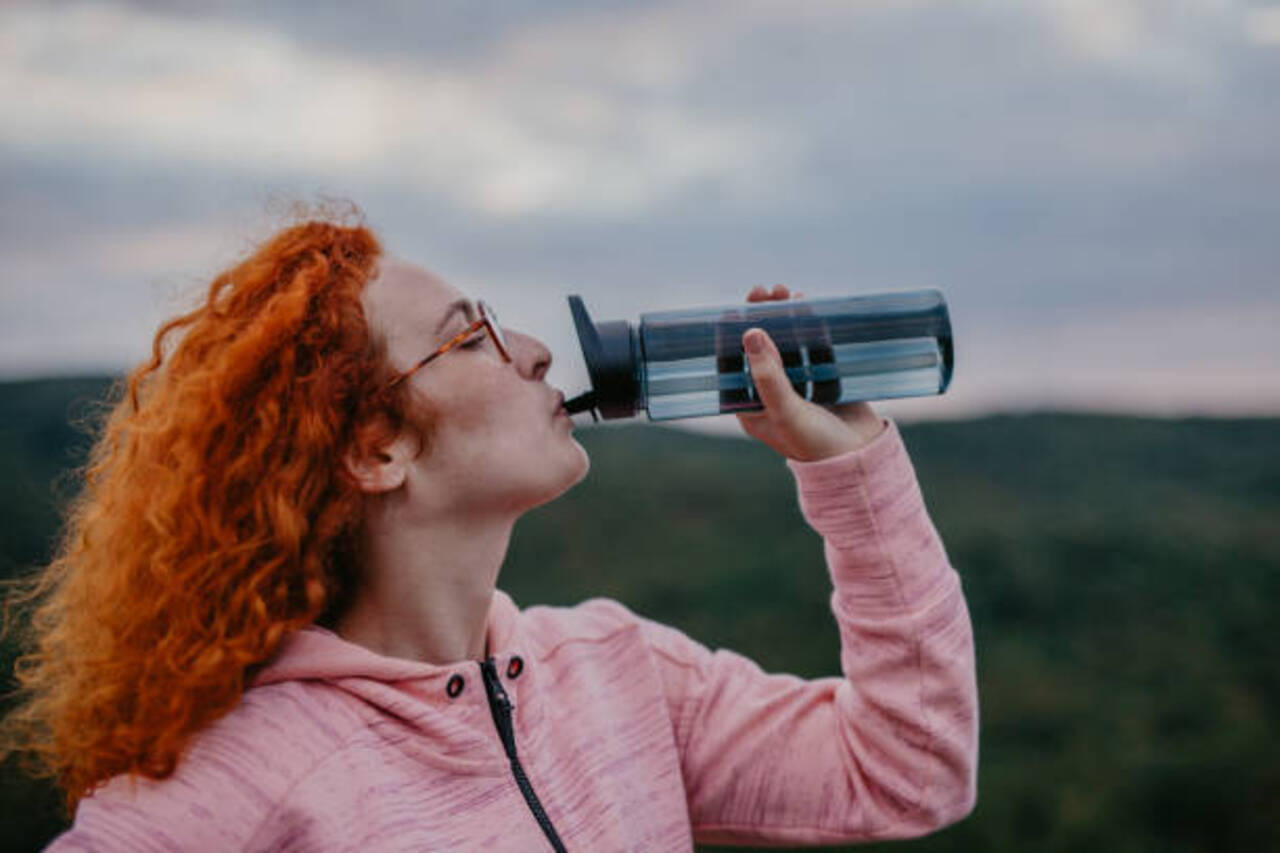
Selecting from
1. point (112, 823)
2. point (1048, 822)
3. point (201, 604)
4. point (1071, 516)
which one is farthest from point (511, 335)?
point (1071, 516)

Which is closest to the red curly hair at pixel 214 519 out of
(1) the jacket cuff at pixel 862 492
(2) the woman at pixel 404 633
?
(2) the woman at pixel 404 633

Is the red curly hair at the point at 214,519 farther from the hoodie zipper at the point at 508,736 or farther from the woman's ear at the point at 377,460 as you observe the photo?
the hoodie zipper at the point at 508,736

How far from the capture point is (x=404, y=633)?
1375 millimetres

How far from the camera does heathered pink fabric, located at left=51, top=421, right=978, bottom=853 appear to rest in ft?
3.73

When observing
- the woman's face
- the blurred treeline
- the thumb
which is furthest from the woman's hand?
the blurred treeline

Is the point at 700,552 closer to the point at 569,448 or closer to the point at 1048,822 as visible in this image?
the point at 1048,822

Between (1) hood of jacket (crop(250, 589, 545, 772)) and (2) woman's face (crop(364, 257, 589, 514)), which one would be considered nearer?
(1) hood of jacket (crop(250, 589, 545, 772))

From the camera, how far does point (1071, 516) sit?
9.74 meters

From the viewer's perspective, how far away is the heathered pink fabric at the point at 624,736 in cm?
114

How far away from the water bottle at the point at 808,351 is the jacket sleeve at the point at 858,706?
0.37 ft

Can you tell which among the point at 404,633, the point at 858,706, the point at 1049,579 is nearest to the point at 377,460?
the point at 404,633

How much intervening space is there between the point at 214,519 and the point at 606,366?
59 centimetres

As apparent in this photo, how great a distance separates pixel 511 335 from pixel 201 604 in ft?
1.91

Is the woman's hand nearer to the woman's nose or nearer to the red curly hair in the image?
the woman's nose
